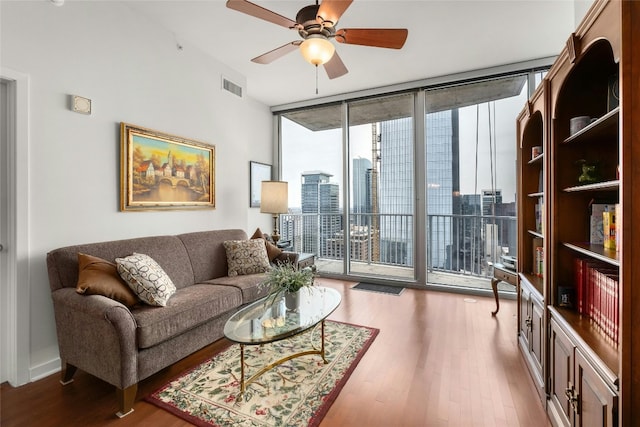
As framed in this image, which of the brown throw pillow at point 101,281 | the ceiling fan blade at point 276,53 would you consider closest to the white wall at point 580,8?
the ceiling fan blade at point 276,53

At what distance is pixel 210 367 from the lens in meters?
2.16

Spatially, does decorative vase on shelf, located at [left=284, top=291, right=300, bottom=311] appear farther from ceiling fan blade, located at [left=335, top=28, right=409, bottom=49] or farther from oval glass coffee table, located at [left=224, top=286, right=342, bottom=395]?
ceiling fan blade, located at [left=335, top=28, right=409, bottom=49]

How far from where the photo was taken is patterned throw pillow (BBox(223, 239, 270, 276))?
3.12 metres

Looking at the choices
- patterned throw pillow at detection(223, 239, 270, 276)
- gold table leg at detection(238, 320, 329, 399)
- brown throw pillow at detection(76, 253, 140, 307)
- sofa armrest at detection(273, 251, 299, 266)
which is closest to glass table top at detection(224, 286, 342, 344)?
gold table leg at detection(238, 320, 329, 399)

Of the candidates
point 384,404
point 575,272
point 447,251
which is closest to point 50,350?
point 384,404

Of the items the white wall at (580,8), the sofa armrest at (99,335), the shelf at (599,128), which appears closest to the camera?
the shelf at (599,128)

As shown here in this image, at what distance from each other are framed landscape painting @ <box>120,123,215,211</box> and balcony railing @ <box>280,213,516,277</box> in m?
2.14

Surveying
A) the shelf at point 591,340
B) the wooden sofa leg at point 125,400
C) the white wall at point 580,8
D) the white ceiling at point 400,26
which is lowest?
the wooden sofa leg at point 125,400

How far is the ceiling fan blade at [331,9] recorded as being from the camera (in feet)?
5.83

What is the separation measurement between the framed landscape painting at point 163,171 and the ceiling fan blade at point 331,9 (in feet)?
6.37

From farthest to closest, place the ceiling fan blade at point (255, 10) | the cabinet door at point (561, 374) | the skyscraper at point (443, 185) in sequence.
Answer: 1. the skyscraper at point (443, 185)
2. the ceiling fan blade at point (255, 10)
3. the cabinet door at point (561, 374)

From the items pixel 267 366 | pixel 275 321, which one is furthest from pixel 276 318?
pixel 267 366

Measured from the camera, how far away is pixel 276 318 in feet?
6.62

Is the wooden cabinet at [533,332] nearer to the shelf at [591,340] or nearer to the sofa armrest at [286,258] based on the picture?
the shelf at [591,340]
